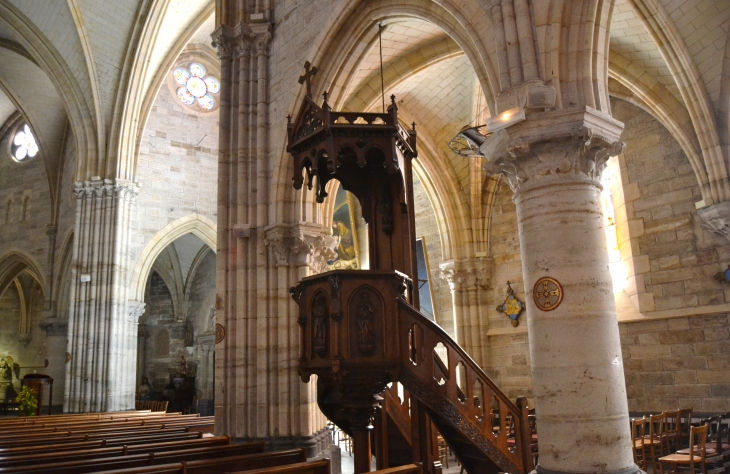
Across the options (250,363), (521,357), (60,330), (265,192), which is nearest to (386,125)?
(265,192)

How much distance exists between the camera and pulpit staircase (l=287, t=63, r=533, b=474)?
18.7ft

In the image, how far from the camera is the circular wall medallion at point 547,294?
5613 millimetres

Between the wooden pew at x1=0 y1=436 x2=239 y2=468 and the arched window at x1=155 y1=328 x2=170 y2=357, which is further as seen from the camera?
the arched window at x1=155 y1=328 x2=170 y2=357

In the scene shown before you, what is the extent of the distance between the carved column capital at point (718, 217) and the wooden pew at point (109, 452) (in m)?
8.30

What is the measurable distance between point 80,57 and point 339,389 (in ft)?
51.3

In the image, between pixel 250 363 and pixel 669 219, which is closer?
pixel 250 363

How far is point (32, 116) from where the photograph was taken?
883 inches

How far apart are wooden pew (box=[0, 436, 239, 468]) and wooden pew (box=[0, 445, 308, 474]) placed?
21 centimetres

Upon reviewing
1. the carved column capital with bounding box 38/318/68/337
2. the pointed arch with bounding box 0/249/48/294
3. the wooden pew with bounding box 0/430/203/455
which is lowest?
the wooden pew with bounding box 0/430/203/455

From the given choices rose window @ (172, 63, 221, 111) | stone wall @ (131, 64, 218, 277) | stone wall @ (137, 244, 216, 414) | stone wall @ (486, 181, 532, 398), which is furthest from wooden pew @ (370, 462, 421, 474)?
stone wall @ (137, 244, 216, 414)

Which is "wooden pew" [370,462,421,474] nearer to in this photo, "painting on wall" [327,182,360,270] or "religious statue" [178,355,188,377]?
"painting on wall" [327,182,360,270]

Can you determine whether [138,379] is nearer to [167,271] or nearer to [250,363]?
[167,271]

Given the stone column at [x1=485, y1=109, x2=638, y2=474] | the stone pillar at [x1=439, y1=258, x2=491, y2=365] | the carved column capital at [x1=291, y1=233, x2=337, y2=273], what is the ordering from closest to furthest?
the stone column at [x1=485, y1=109, x2=638, y2=474] → the carved column capital at [x1=291, y1=233, x2=337, y2=273] → the stone pillar at [x1=439, y1=258, x2=491, y2=365]

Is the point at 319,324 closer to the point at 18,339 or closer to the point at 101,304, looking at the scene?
the point at 101,304
